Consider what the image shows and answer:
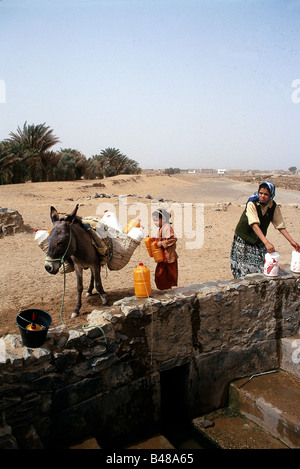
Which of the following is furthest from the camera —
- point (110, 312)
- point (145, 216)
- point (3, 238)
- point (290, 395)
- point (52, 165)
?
point (52, 165)

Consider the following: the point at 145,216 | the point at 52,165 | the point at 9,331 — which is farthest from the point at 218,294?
the point at 52,165

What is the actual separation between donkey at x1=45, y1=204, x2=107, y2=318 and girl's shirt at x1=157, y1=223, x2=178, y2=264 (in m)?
0.93

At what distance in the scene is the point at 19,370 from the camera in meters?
3.01

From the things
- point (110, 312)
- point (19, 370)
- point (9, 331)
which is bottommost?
point (9, 331)

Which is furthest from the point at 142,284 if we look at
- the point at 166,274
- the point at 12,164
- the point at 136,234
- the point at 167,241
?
the point at 12,164

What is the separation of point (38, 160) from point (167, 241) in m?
23.1

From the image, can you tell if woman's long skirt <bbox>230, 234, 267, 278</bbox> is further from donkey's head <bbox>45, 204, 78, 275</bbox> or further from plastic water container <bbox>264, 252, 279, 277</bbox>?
donkey's head <bbox>45, 204, 78, 275</bbox>

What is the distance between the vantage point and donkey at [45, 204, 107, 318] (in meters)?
4.39

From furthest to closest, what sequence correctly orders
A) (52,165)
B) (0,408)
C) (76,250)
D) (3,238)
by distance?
1. (52,165)
2. (3,238)
3. (76,250)
4. (0,408)

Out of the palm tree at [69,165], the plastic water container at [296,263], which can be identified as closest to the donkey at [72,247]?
the plastic water container at [296,263]

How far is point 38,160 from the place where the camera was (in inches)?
1033

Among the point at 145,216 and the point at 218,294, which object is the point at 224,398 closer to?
the point at 218,294

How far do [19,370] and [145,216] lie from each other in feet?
35.9

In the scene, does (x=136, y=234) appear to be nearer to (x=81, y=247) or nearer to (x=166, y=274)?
(x=166, y=274)
